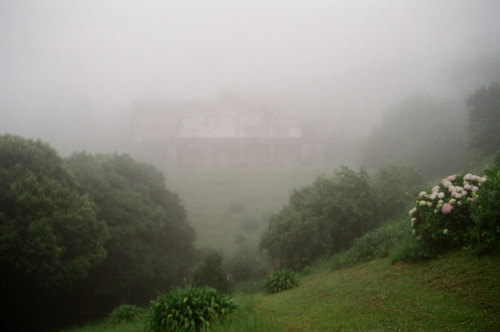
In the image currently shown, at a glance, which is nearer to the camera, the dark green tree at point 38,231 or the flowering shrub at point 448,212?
the flowering shrub at point 448,212

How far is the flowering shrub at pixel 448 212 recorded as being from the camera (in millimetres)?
6133

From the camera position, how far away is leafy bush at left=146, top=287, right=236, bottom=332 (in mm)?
5637

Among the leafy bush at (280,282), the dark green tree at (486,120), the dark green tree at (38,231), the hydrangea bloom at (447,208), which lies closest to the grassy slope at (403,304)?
the hydrangea bloom at (447,208)

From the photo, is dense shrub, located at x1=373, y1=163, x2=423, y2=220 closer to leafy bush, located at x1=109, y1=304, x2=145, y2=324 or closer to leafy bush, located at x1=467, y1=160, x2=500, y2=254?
leafy bush, located at x1=467, y1=160, x2=500, y2=254

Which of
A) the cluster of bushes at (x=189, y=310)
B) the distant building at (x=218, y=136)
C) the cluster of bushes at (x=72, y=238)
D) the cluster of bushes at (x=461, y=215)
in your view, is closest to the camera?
the cluster of bushes at (x=461, y=215)

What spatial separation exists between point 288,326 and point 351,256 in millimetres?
6351

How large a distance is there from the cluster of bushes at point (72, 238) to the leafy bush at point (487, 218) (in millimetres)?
13950

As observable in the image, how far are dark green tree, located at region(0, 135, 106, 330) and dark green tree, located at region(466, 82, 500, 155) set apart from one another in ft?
82.5

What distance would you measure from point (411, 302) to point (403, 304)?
0.13 meters

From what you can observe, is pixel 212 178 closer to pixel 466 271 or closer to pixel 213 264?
pixel 213 264

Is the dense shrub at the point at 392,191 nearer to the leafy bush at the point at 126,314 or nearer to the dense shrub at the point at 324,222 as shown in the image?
the dense shrub at the point at 324,222

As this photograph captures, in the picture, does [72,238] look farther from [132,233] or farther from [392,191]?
[392,191]

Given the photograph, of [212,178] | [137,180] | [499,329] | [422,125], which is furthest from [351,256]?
[212,178]

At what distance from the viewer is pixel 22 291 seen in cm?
1255
